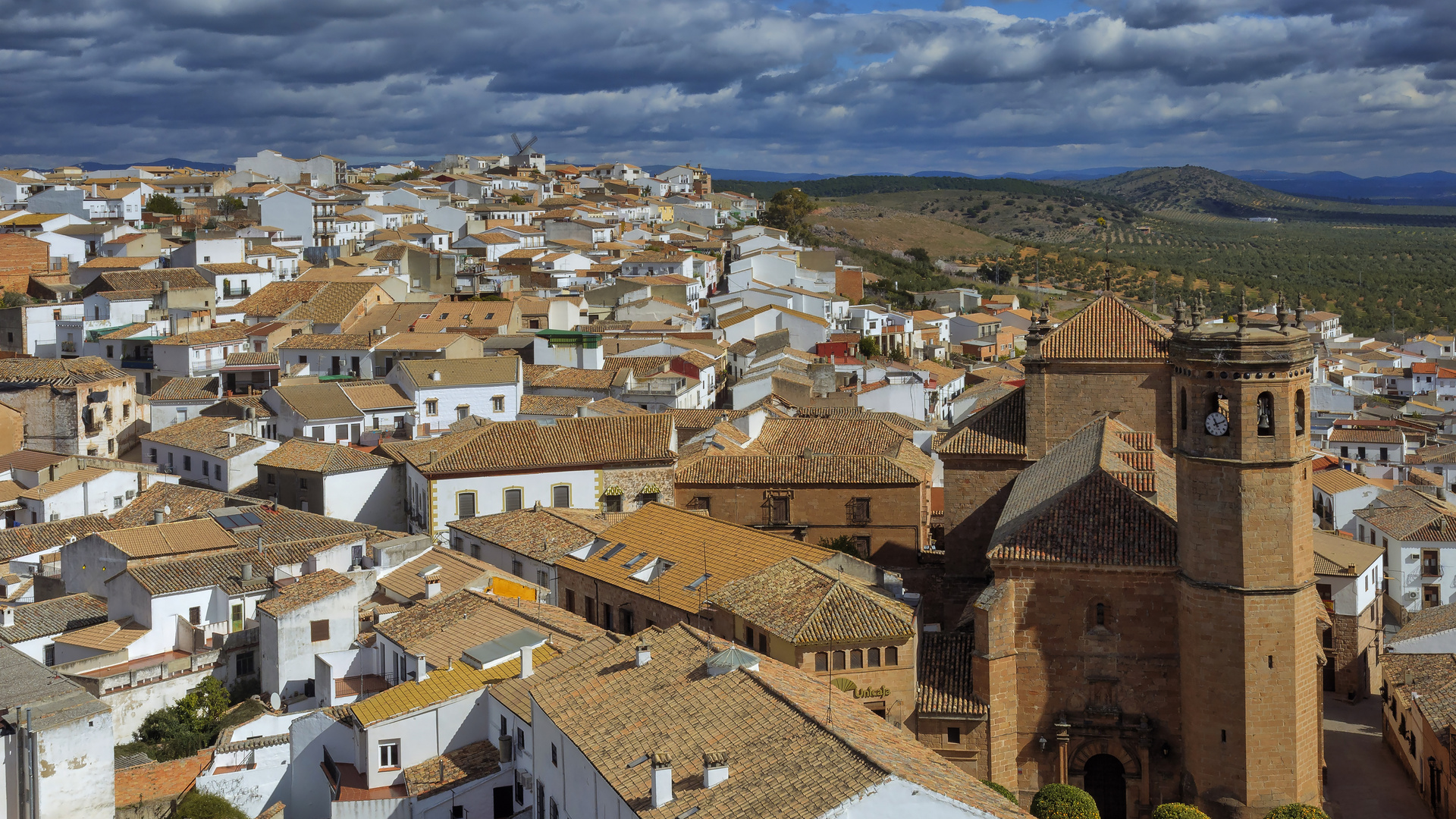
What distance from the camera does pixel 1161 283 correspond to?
123m

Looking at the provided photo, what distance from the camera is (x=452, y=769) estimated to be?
83.0ft

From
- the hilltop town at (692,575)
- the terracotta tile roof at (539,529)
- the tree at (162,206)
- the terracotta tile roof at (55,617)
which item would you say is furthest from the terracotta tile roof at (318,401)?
the tree at (162,206)

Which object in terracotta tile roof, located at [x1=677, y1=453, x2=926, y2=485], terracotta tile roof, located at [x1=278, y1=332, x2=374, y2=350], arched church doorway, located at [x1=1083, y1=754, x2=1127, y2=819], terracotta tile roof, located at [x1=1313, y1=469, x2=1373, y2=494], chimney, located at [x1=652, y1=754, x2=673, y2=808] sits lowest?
arched church doorway, located at [x1=1083, y1=754, x2=1127, y2=819]

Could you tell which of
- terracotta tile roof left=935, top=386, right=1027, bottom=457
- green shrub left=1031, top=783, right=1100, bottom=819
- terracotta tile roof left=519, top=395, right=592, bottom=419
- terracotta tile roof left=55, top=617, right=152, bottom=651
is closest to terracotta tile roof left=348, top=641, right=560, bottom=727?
green shrub left=1031, top=783, right=1100, bottom=819

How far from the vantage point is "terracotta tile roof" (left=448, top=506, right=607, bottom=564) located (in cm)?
3566

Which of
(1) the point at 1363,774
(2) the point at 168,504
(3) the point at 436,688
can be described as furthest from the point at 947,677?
(2) the point at 168,504

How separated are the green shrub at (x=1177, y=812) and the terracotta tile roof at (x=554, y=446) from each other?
2057 cm

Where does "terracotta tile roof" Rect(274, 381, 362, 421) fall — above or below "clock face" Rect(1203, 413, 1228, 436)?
below

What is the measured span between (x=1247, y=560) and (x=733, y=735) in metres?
10.7

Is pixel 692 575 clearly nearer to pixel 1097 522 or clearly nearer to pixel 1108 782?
pixel 1097 522

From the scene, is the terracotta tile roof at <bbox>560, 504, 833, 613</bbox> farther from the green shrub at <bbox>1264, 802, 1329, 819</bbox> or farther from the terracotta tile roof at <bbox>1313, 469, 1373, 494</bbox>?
the terracotta tile roof at <bbox>1313, 469, 1373, 494</bbox>

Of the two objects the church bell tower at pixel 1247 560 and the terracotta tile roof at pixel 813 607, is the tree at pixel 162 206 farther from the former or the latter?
the church bell tower at pixel 1247 560

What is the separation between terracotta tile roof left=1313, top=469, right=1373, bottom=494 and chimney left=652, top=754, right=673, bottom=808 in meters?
43.4

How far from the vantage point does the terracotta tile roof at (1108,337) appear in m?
34.6
